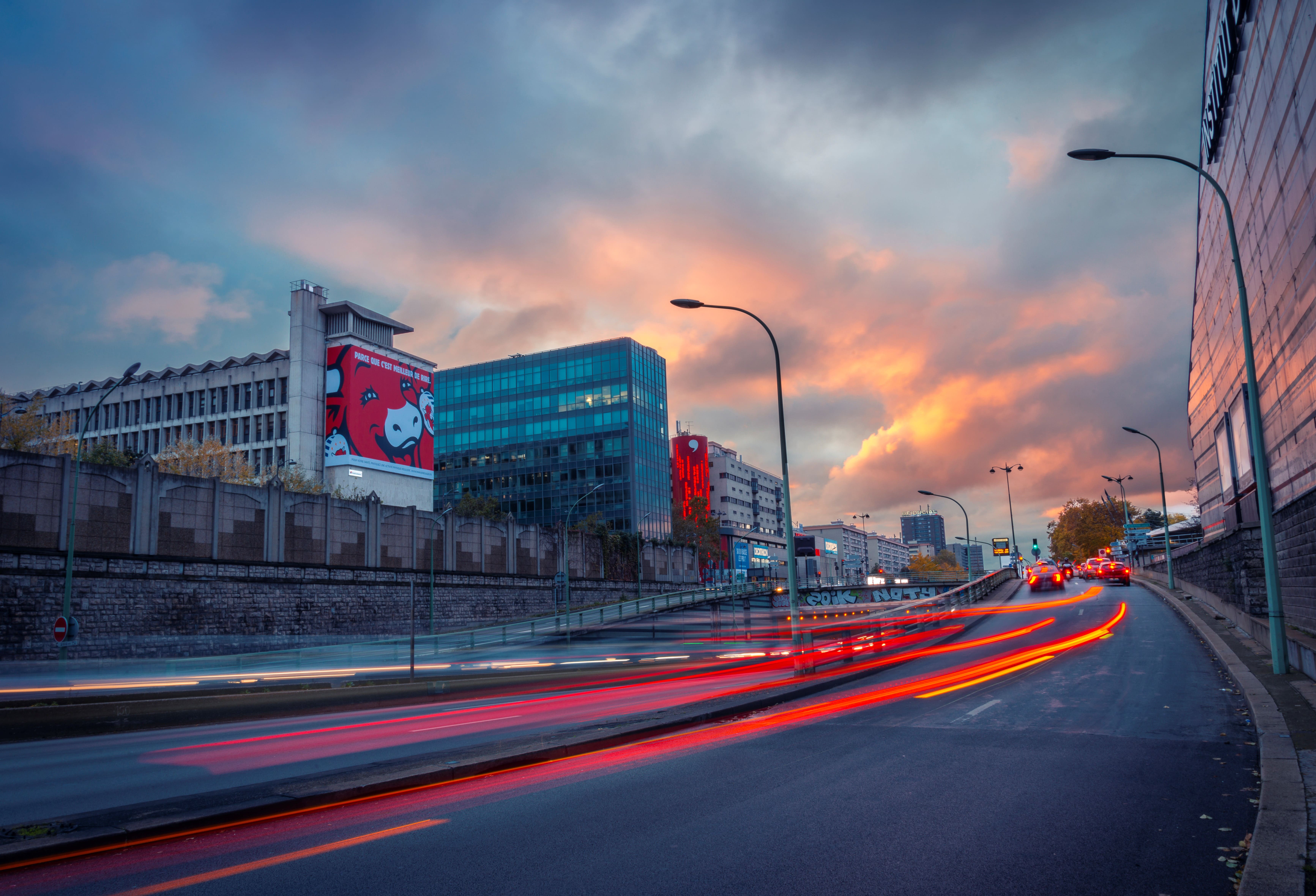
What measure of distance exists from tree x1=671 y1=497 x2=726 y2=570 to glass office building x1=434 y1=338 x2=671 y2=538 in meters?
1.81

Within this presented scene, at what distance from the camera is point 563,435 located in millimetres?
109938

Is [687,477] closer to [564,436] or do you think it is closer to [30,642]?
[564,436]

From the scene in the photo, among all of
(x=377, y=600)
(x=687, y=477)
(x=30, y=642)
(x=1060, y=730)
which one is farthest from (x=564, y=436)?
(x=1060, y=730)

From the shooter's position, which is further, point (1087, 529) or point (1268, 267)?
point (1087, 529)

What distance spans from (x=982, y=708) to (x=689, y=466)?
404ft

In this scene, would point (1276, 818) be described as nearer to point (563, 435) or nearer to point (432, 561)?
point (432, 561)

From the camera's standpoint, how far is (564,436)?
10988 cm

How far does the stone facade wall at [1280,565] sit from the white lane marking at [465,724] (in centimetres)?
1904

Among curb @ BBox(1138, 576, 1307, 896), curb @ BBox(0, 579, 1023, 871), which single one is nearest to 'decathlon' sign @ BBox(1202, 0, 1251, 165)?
curb @ BBox(1138, 576, 1307, 896)

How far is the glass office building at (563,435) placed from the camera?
4198 inches

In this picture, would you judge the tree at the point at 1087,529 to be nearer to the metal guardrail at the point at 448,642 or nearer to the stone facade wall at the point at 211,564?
the metal guardrail at the point at 448,642

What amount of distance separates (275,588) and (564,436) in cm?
6649

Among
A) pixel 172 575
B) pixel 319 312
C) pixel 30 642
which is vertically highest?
pixel 319 312

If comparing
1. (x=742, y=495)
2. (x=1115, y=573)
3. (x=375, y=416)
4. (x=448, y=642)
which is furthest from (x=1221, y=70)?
(x=742, y=495)
